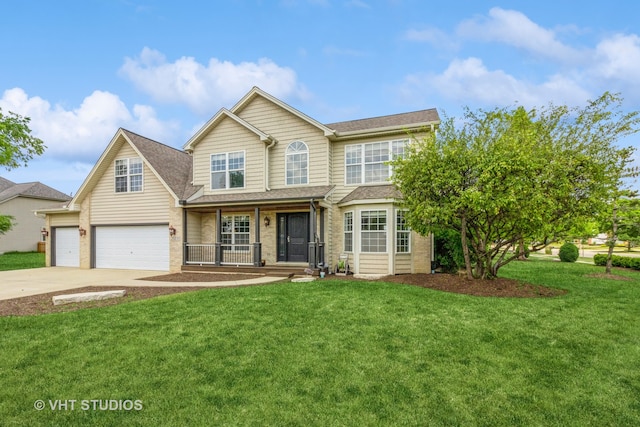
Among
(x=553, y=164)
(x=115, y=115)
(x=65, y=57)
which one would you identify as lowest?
(x=553, y=164)

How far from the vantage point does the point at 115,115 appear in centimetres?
3177

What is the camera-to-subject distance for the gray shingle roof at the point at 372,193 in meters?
11.8

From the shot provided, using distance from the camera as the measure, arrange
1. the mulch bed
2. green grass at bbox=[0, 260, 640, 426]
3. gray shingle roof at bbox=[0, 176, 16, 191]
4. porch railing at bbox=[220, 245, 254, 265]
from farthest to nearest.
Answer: gray shingle roof at bbox=[0, 176, 16, 191]
porch railing at bbox=[220, 245, 254, 265]
the mulch bed
green grass at bbox=[0, 260, 640, 426]

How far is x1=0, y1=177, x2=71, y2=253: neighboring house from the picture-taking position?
1005 inches

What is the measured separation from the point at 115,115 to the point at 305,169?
27686 mm

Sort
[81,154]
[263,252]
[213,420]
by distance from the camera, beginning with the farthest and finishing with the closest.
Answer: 1. [81,154]
2. [263,252]
3. [213,420]

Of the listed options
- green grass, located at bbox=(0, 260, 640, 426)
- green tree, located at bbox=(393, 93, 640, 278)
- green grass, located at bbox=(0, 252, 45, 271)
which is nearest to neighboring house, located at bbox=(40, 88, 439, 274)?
green tree, located at bbox=(393, 93, 640, 278)

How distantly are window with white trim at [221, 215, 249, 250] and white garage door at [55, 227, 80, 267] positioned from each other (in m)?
8.44

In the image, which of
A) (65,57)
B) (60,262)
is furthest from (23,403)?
(65,57)

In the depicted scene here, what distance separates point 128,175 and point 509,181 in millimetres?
15794

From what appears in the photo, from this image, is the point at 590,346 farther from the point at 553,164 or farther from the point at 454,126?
the point at 454,126

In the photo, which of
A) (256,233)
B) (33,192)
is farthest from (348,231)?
(33,192)

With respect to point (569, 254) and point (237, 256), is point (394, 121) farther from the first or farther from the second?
point (569, 254)

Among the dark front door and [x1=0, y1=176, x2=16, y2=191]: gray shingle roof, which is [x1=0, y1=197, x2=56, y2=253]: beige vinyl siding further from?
the dark front door
